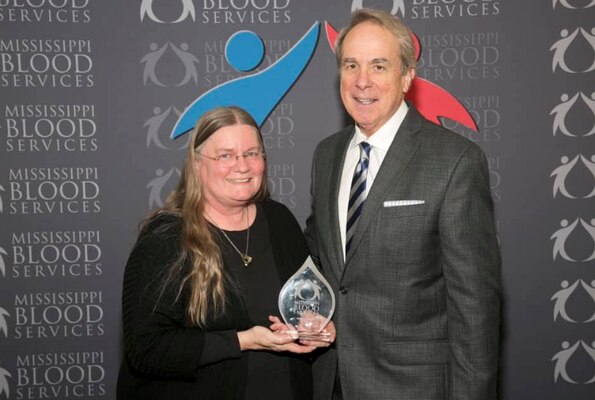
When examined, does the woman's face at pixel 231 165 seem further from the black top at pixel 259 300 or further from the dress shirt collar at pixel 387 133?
the dress shirt collar at pixel 387 133

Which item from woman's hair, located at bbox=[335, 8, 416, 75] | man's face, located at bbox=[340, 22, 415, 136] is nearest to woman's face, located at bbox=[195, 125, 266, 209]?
man's face, located at bbox=[340, 22, 415, 136]

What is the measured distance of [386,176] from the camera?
6.61 feet

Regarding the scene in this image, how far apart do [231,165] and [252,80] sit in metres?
1.40

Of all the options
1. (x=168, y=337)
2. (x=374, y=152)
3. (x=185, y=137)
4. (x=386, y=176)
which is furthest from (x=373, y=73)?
(x=185, y=137)

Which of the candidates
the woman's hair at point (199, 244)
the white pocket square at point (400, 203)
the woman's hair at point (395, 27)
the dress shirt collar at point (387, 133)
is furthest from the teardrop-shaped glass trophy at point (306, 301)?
the woman's hair at point (395, 27)

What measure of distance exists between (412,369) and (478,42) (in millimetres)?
2175

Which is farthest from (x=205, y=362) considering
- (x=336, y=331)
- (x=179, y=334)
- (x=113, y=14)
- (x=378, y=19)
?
(x=113, y=14)

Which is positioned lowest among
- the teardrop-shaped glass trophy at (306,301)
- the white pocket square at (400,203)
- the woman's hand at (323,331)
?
the woman's hand at (323,331)

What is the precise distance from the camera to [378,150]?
2.15 meters

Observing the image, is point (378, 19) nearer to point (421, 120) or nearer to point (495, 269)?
point (421, 120)

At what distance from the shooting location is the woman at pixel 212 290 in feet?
6.60

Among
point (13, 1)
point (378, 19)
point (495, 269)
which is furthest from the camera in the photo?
point (13, 1)

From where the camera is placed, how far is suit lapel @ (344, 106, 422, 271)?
2.01 metres

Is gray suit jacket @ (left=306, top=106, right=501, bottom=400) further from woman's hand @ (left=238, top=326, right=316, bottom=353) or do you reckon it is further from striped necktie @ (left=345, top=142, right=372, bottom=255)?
woman's hand @ (left=238, top=326, right=316, bottom=353)
